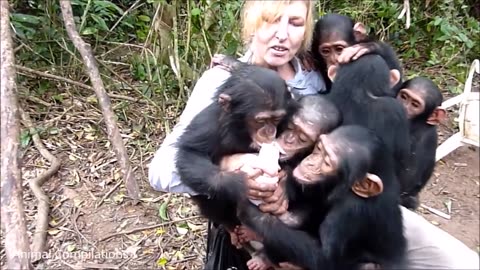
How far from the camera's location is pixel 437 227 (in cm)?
228

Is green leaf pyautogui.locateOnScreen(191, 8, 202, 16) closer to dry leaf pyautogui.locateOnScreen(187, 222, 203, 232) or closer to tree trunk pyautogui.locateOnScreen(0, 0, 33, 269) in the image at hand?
dry leaf pyautogui.locateOnScreen(187, 222, 203, 232)

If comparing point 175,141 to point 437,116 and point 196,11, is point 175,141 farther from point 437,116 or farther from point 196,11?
point 196,11

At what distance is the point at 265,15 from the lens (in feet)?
8.71

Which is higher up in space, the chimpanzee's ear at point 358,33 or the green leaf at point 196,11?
the chimpanzee's ear at point 358,33

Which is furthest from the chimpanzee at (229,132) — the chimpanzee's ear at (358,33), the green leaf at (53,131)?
the green leaf at (53,131)

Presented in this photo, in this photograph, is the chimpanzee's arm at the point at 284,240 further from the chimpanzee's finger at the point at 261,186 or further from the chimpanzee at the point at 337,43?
the chimpanzee at the point at 337,43

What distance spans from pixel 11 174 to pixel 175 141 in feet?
2.07

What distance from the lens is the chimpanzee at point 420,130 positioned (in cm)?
267

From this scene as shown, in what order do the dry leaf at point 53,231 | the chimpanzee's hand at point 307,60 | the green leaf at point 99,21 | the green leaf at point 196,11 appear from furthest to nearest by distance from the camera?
the green leaf at point 99,21 → the green leaf at point 196,11 → the dry leaf at point 53,231 → the chimpanzee's hand at point 307,60

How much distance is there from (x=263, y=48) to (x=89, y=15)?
328cm

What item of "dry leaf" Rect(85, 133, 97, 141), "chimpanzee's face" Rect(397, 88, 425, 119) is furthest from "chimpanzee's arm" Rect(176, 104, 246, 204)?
"dry leaf" Rect(85, 133, 97, 141)

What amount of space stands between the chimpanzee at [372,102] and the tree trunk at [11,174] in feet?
4.04

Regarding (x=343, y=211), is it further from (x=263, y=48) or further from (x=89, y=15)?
(x=89, y=15)

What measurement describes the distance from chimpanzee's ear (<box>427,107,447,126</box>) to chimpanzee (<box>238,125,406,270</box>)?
2.04 feet
